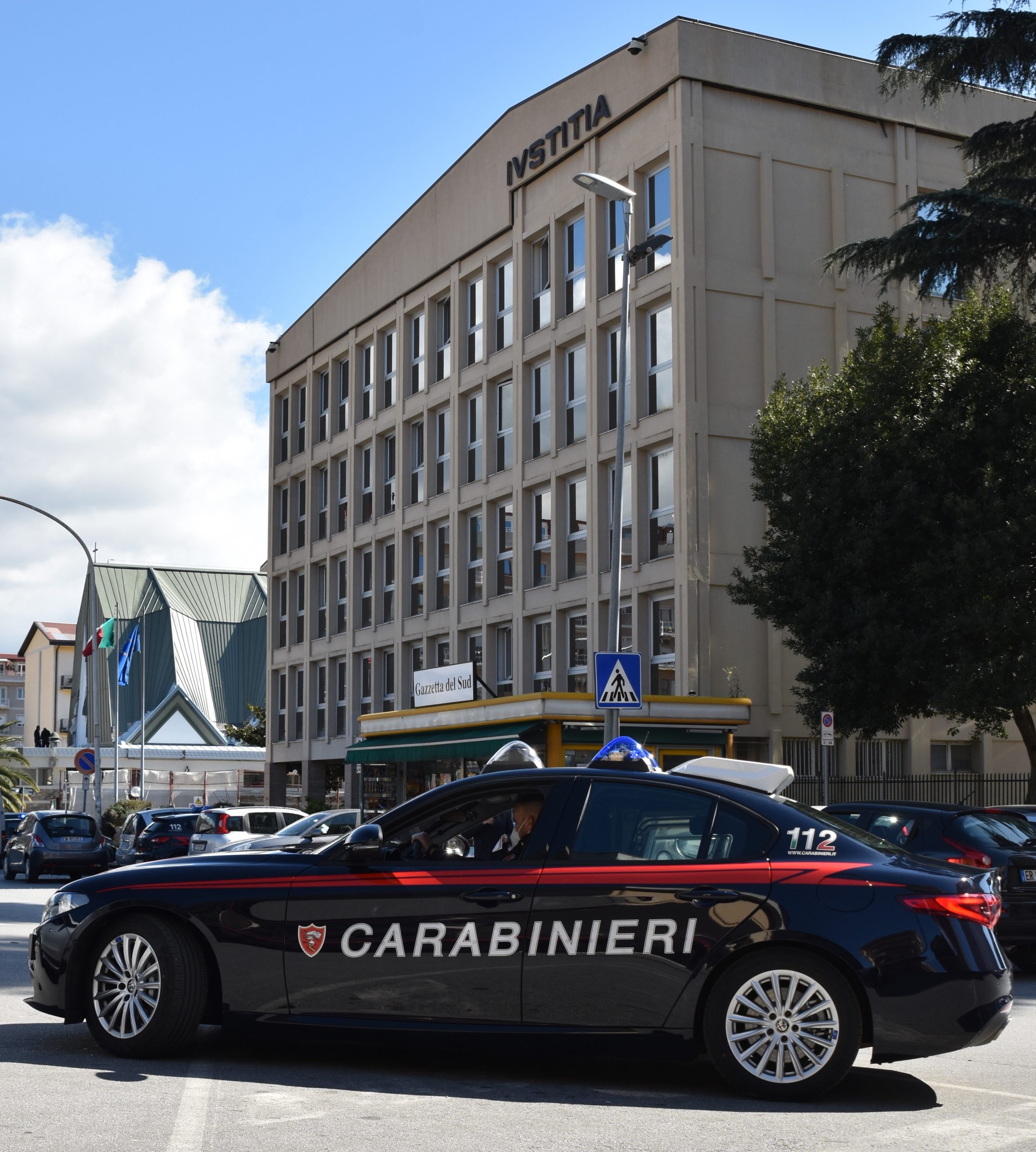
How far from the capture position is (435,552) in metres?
37.7

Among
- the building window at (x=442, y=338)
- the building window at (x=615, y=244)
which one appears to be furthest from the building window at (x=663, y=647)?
the building window at (x=442, y=338)

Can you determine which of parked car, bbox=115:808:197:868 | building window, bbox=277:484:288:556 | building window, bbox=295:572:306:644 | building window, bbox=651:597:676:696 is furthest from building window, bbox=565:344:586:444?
building window, bbox=277:484:288:556

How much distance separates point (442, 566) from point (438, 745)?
9675mm

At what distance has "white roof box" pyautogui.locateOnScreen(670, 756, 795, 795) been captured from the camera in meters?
7.26

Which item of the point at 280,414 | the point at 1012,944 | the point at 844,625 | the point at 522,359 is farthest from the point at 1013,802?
the point at 280,414

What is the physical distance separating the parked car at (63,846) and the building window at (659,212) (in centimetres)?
1595

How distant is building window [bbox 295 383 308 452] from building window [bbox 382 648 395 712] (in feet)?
28.4

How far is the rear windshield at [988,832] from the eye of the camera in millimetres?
12828

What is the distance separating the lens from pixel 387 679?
132 feet

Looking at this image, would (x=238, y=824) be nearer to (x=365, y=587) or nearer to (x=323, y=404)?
(x=365, y=587)

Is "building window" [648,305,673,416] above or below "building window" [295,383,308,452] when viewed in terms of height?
below

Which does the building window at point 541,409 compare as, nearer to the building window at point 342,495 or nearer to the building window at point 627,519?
the building window at point 627,519

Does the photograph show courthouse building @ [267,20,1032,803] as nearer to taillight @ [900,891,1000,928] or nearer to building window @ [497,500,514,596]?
building window @ [497,500,514,596]

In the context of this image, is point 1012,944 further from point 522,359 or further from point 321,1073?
point 522,359
